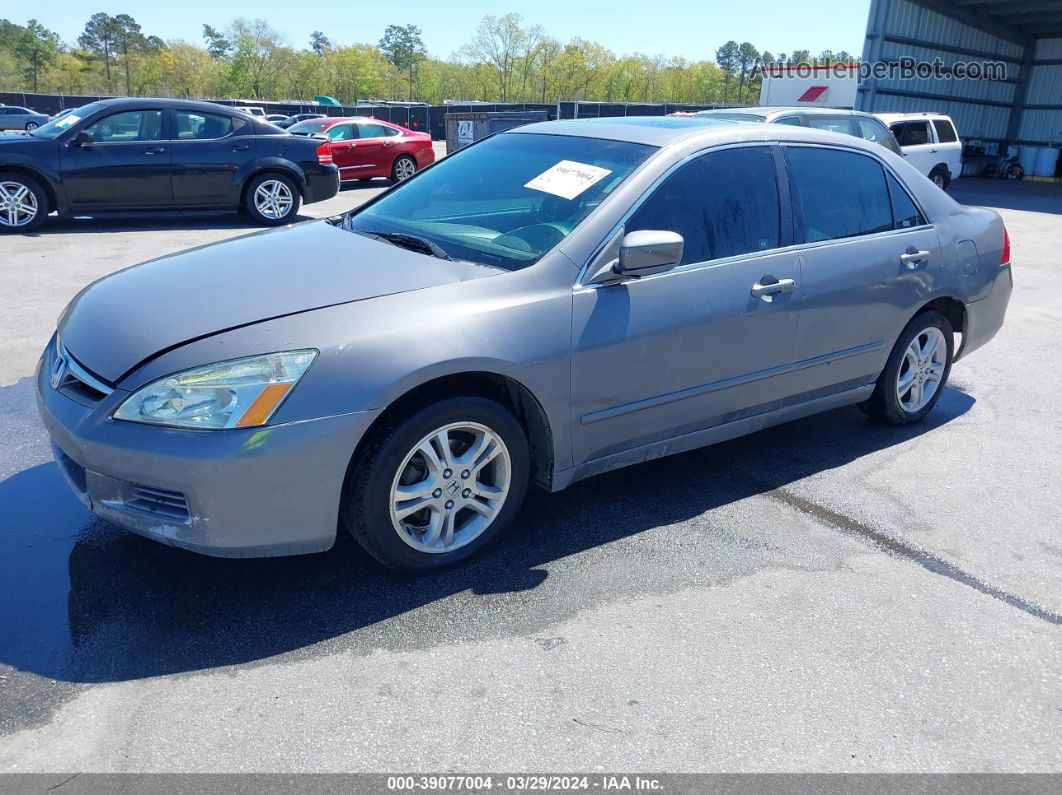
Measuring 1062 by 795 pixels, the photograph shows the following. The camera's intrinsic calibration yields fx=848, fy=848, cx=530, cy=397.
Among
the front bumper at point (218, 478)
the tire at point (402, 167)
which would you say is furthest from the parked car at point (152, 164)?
the front bumper at point (218, 478)

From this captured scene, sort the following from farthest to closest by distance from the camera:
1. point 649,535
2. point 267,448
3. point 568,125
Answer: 1. point 568,125
2. point 649,535
3. point 267,448

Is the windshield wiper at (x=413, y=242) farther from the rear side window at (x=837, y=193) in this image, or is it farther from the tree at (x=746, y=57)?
the tree at (x=746, y=57)

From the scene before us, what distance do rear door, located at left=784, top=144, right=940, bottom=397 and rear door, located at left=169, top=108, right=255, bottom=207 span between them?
28.3ft

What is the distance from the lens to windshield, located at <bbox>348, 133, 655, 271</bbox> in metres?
3.48

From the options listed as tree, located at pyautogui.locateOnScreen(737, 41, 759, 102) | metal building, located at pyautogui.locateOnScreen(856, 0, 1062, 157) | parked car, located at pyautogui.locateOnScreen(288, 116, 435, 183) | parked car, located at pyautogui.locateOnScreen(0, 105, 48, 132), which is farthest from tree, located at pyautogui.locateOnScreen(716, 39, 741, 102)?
parked car, located at pyautogui.locateOnScreen(288, 116, 435, 183)

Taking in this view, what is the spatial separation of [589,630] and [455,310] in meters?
1.21

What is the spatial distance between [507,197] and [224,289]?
52.3 inches

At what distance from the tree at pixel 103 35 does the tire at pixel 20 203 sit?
83.0m

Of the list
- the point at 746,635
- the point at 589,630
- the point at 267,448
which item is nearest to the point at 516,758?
the point at 589,630

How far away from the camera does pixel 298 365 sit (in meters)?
2.74

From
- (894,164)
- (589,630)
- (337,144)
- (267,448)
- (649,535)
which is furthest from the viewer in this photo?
(337,144)

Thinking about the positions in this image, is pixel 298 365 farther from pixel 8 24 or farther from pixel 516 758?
pixel 8 24

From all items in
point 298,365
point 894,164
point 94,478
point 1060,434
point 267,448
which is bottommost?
point 1060,434

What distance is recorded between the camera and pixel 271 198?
1127 cm
